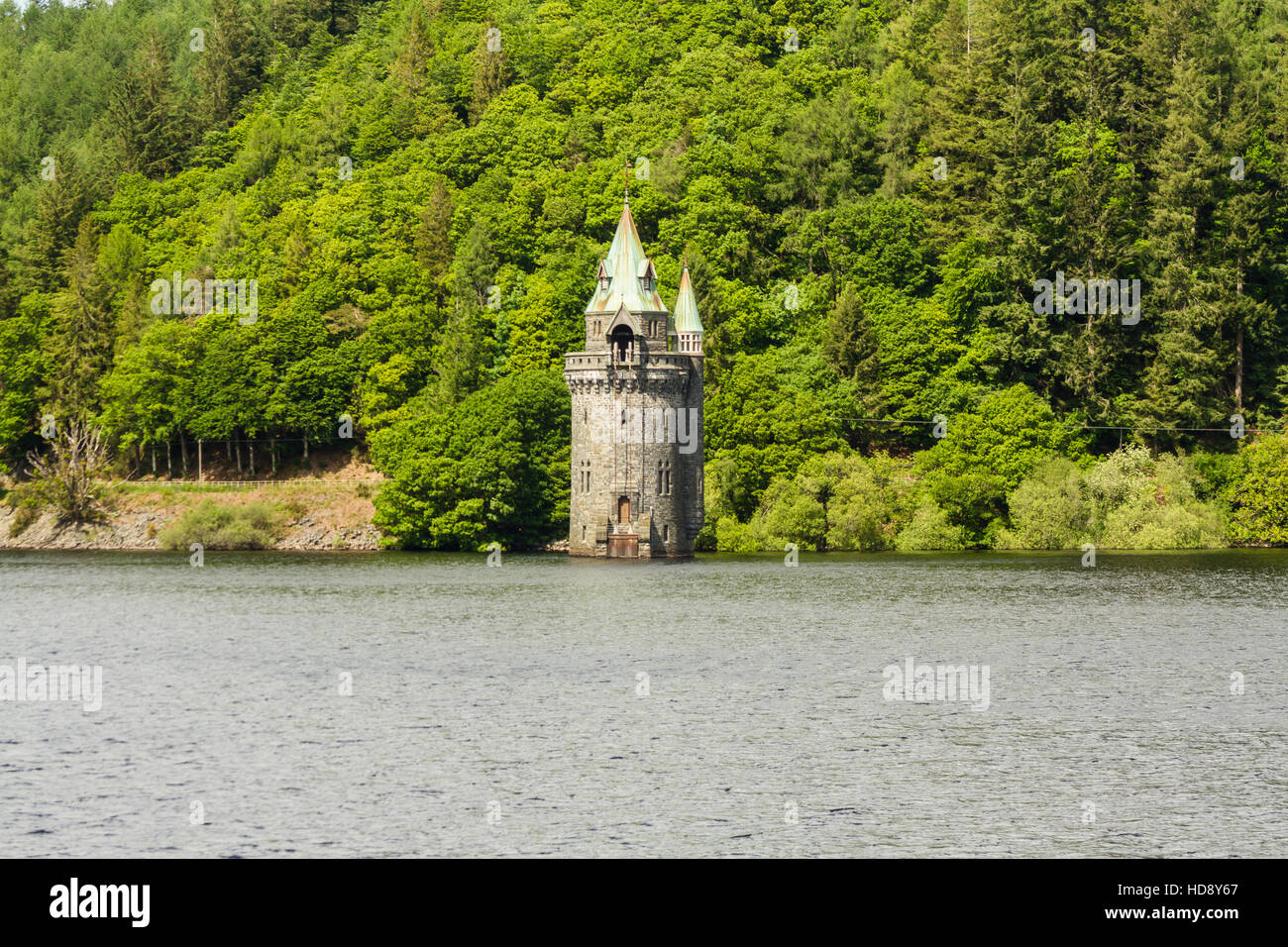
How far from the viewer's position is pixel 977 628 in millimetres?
64688

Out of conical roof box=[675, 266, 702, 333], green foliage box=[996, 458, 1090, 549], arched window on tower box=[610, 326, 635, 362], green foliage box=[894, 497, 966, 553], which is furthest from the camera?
conical roof box=[675, 266, 702, 333]

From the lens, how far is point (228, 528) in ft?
399

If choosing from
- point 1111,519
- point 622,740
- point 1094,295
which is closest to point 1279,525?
point 1111,519

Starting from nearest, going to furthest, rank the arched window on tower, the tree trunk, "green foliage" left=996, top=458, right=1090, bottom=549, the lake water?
the lake water → the arched window on tower → "green foliage" left=996, top=458, right=1090, bottom=549 → the tree trunk

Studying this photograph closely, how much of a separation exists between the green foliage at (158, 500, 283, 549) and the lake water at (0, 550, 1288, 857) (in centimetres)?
3890

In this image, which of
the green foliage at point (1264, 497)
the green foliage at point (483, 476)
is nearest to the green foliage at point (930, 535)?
the green foliage at point (1264, 497)

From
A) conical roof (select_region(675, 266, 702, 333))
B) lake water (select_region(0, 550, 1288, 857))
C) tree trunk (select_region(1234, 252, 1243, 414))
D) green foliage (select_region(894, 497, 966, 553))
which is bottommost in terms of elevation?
lake water (select_region(0, 550, 1288, 857))

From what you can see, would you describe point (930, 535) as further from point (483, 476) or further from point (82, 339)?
point (82, 339)

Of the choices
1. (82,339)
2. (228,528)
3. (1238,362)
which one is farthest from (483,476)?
(1238,362)

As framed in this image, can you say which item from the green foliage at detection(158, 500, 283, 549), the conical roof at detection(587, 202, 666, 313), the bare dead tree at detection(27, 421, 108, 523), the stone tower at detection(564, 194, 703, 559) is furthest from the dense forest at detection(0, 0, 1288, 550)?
the conical roof at detection(587, 202, 666, 313)

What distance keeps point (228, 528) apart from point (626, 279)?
35724 millimetres

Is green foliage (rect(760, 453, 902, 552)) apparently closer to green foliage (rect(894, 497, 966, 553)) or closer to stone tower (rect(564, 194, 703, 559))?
green foliage (rect(894, 497, 966, 553))

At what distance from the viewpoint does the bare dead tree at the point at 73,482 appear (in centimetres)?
12875

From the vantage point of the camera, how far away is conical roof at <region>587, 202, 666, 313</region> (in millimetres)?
110250
